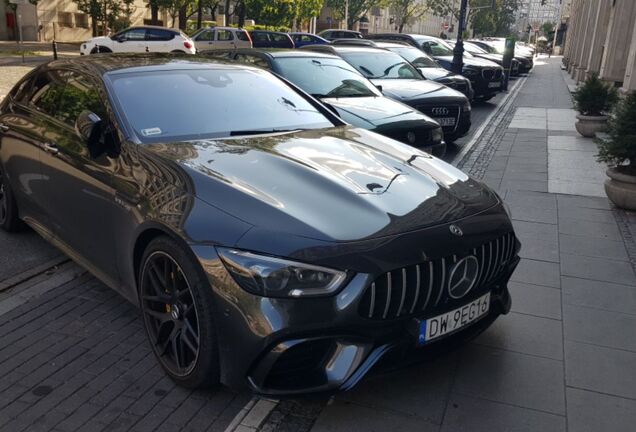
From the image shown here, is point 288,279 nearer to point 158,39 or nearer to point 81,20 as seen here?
point 158,39

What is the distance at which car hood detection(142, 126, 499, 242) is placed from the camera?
2.74 m

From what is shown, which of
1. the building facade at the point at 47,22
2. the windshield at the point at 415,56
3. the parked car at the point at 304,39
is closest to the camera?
the windshield at the point at 415,56

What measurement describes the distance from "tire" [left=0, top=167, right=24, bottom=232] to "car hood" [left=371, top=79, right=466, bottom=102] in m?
5.68

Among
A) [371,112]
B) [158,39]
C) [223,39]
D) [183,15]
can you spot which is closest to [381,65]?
[371,112]

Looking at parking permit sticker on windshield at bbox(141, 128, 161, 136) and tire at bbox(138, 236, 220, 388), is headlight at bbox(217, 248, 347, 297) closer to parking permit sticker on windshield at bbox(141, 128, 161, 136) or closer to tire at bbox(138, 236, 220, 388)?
tire at bbox(138, 236, 220, 388)

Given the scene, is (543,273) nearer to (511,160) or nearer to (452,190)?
(452,190)

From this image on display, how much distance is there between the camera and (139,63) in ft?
13.7

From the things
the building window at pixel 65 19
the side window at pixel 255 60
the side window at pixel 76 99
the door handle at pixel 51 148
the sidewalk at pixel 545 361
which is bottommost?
the sidewalk at pixel 545 361

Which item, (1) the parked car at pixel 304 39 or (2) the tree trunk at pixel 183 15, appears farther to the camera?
(2) the tree trunk at pixel 183 15

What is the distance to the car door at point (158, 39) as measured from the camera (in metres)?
24.4

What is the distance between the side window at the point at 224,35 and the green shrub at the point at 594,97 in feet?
57.3

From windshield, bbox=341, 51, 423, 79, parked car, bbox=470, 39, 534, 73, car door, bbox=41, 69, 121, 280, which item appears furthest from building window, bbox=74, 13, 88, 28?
car door, bbox=41, 69, 121, 280

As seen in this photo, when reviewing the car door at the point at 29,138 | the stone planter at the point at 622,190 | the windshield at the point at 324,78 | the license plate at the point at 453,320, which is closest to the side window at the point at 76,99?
the car door at the point at 29,138

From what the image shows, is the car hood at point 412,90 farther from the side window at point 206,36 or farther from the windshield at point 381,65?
the side window at point 206,36
